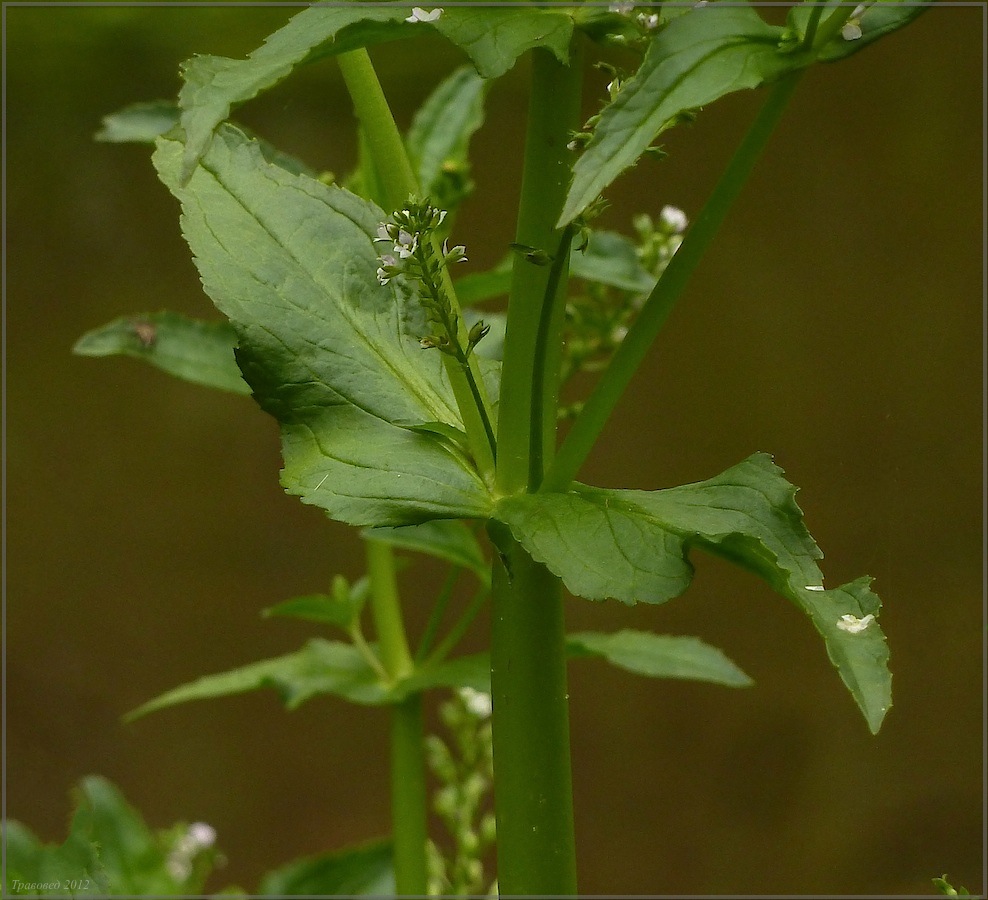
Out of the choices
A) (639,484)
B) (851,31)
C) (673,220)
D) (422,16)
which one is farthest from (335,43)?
(639,484)

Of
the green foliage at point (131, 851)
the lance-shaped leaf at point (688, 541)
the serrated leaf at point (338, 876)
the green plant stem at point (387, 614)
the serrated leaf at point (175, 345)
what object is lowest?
the serrated leaf at point (338, 876)

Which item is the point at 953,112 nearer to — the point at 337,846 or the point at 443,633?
the point at 443,633

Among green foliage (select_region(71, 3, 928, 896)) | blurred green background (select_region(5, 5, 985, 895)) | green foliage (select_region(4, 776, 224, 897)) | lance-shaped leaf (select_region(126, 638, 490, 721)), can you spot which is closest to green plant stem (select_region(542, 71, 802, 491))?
green foliage (select_region(71, 3, 928, 896))

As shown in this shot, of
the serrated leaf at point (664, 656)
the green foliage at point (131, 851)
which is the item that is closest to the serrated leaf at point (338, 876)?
the green foliage at point (131, 851)

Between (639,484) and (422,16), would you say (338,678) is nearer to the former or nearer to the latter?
(422,16)

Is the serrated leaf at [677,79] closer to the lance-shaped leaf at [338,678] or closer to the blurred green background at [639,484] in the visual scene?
the lance-shaped leaf at [338,678]

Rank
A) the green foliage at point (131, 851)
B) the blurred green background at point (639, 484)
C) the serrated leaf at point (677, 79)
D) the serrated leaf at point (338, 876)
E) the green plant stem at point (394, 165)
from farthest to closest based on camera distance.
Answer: the blurred green background at point (639, 484), the serrated leaf at point (338, 876), the green foliage at point (131, 851), the green plant stem at point (394, 165), the serrated leaf at point (677, 79)

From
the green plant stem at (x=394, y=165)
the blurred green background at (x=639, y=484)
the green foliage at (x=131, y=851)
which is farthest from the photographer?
the blurred green background at (x=639, y=484)

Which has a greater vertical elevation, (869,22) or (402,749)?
(869,22)
